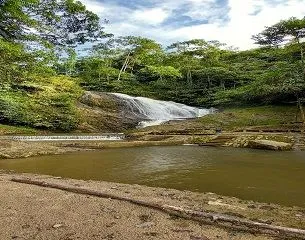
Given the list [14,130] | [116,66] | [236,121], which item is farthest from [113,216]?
[116,66]

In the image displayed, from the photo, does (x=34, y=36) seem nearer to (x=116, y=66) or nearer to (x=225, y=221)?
(x=225, y=221)

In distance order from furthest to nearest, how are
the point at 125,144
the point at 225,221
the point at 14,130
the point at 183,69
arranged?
the point at 183,69, the point at 14,130, the point at 125,144, the point at 225,221

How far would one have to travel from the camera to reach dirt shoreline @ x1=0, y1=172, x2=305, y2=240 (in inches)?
174

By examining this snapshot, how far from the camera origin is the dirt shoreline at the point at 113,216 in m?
4.43

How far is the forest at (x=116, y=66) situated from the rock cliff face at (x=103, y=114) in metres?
0.87

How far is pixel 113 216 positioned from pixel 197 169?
5.55 metres

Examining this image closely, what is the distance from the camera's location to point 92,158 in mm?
12906

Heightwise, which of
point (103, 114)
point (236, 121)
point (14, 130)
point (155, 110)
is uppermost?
point (155, 110)

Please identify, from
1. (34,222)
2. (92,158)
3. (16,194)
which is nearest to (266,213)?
(34,222)

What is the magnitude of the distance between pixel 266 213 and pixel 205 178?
365cm

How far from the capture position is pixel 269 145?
14805mm

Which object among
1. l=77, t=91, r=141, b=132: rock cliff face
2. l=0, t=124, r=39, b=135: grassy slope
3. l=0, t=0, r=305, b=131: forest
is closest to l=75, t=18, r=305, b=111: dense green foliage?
l=0, t=0, r=305, b=131: forest

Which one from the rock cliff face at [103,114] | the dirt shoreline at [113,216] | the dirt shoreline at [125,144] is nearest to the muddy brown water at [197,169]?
the dirt shoreline at [125,144]

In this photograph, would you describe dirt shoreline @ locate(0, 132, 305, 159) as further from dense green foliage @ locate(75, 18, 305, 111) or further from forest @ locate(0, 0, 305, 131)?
dense green foliage @ locate(75, 18, 305, 111)
